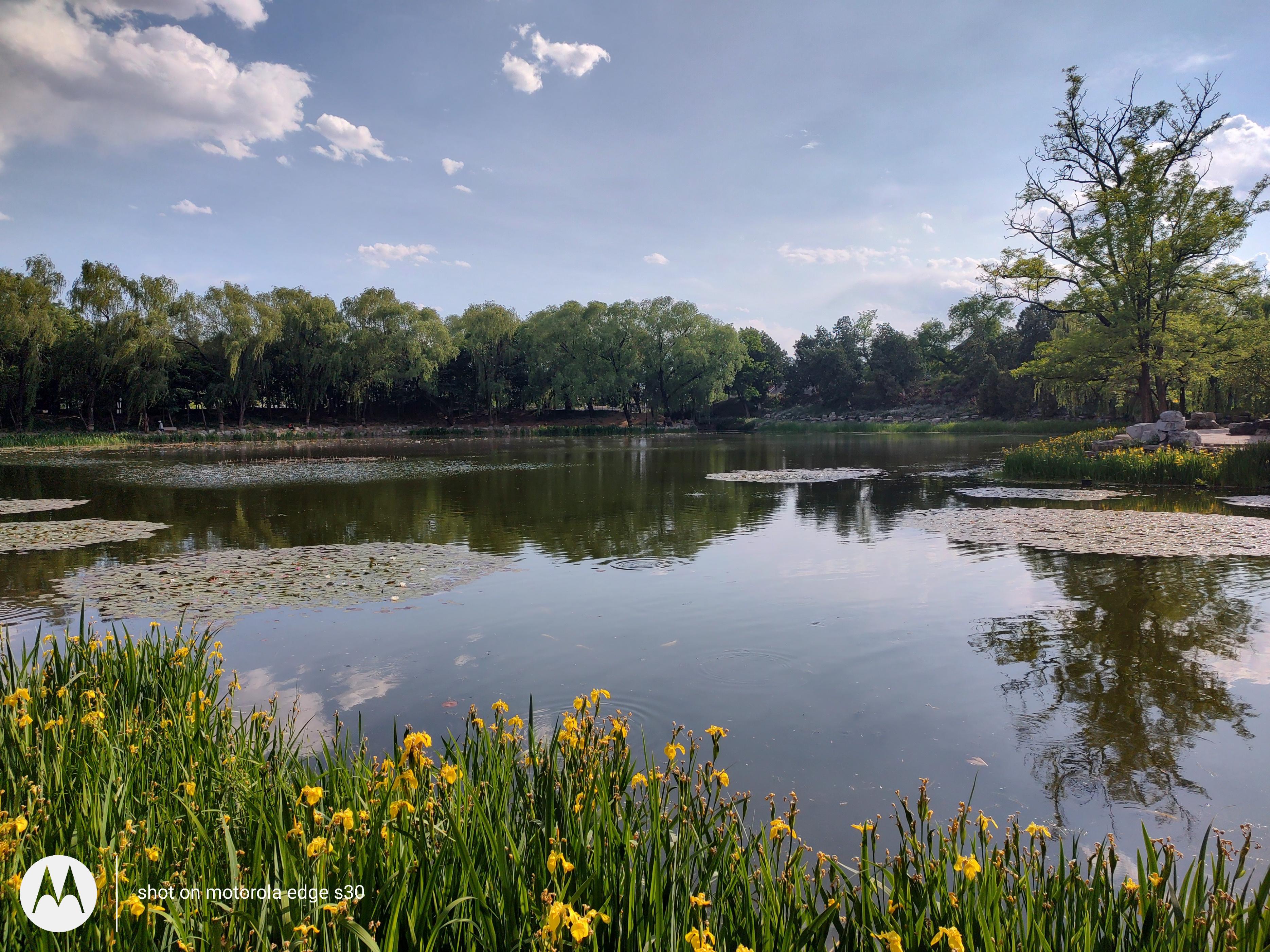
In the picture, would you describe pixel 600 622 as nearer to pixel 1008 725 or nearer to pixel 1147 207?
pixel 1008 725

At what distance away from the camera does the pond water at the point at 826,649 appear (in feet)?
15.4

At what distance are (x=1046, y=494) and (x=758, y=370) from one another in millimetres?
76132

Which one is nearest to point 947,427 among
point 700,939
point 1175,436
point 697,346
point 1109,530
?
point 697,346

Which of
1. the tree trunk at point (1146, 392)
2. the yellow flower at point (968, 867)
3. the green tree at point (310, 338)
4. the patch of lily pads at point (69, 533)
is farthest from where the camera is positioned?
the green tree at point (310, 338)

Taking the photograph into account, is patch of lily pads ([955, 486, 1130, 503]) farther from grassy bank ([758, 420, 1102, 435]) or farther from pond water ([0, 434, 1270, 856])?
grassy bank ([758, 420, 1102, 435])

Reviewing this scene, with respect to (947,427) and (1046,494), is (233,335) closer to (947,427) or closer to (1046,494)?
(1046,494)

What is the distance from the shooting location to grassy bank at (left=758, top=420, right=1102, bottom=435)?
5672cm

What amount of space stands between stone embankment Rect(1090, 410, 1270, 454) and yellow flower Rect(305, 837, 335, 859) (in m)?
26.1

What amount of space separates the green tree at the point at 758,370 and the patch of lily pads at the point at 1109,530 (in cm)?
7497

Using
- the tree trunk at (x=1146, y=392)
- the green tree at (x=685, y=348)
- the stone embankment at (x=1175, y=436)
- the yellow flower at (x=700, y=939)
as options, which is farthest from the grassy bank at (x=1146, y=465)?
the green tree at (x=685, y=348)

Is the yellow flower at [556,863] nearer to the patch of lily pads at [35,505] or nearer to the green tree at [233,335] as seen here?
the patch of lily pads at [35,505]

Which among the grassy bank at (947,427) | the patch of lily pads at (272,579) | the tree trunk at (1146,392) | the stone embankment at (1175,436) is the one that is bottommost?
the patch of lily pads at (272,579)

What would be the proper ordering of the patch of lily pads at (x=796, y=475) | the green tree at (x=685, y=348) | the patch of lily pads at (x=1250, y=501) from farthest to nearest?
the green tree at (x=685, y=348) → the patch of lily pads at (x=796, y=475) → the patch of lily pads at (x=1250, y=501)

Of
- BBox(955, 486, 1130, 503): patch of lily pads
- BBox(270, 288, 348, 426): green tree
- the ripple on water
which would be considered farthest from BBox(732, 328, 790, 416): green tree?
the ripple on water
